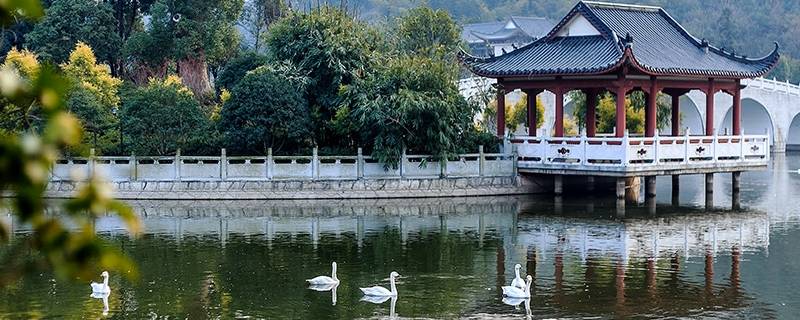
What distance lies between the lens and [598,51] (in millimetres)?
29656

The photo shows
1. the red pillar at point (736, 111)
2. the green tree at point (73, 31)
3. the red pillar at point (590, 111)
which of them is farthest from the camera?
the green tree at point (73, 31)

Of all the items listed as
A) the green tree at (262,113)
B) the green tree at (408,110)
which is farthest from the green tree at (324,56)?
the green tree at (262,113)

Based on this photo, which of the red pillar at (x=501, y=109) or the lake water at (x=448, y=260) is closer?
the lake water at (x=448, y=260)

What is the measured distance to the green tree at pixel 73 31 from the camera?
38.0 m

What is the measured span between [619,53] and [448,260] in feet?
36.3

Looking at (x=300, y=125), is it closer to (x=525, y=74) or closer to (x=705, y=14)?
(x=525, y=74)

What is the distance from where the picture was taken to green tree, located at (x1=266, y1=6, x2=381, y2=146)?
30828 mm

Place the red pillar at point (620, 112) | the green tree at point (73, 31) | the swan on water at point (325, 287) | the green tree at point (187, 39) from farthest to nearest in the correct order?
1. the green tree at point (187, 39)
2. the green tree at point (73, 31)
3. the red pillar at point (620, 112)
4. the swan on water at point (325, 287)

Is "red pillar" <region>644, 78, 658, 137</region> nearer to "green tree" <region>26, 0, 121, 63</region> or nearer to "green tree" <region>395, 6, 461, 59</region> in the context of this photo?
"green tree" <region>395, 6, 461, 59</region>

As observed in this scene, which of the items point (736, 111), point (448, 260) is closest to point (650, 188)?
point (736, 111)

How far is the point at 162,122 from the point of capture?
98.5 feet

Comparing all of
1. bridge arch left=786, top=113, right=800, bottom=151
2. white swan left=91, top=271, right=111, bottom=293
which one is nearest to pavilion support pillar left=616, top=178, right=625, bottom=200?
white swan left=91, top=271, right=111, bottom=293

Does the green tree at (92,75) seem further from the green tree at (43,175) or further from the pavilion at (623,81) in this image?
the green tree at (43,175)

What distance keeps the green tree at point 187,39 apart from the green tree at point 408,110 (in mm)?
10975
